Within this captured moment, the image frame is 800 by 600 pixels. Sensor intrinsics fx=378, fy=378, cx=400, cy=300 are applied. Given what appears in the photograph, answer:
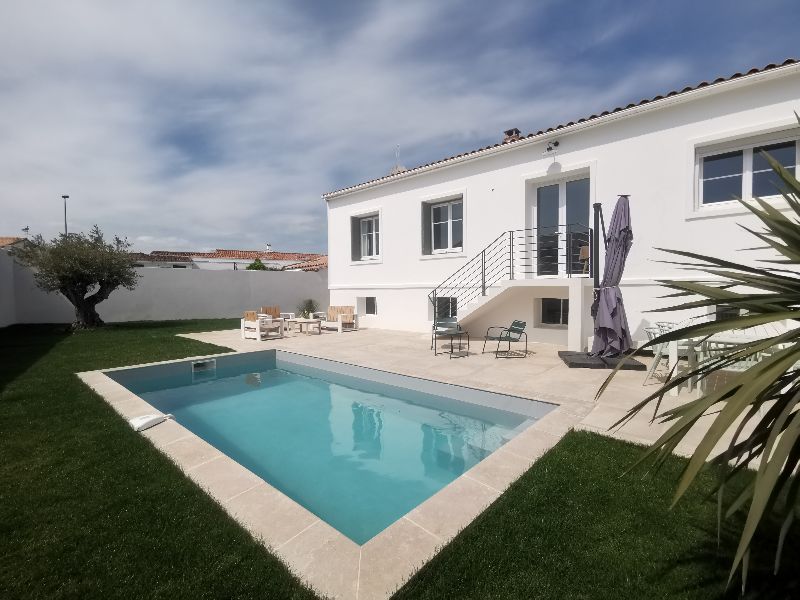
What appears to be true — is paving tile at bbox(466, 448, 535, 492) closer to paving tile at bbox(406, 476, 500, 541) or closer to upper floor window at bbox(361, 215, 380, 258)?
paving tile at bbox(406, 476, 500, 541)

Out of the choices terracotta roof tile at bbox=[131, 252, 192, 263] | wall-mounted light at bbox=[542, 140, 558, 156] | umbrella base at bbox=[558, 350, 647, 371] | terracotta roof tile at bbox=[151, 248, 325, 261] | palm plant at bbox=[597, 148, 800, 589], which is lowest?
umbrella base at bbox=[558, 350, 647, 371]

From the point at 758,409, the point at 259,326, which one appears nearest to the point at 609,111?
the point at 758,409

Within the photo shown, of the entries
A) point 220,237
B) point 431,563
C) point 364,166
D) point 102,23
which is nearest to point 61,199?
point 220,237

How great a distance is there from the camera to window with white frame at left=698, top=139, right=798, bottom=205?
296 inches

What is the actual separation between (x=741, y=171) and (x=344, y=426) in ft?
30.8

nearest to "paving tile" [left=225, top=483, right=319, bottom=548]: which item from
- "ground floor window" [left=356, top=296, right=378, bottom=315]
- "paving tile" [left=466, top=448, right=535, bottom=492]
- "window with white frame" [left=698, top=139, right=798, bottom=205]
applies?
"paving tile" [left=466, top=448, right=535, bottom=492]

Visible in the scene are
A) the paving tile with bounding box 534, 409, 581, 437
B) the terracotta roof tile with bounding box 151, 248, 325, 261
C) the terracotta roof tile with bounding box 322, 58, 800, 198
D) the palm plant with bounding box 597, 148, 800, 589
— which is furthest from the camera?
the terracotta roof tile with bounding box 151, 248, 325, 261

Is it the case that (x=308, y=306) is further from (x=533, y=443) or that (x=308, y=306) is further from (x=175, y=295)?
(x=533, y=443)

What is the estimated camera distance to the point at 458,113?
12328 millimetres

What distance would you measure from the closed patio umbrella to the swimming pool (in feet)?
10.4

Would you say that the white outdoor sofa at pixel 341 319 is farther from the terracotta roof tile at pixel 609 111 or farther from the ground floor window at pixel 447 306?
the terracotta roof tile at pixel 609 111

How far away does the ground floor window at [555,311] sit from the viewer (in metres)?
10.6

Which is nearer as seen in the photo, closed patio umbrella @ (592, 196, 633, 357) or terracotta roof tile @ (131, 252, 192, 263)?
closed patio umbrella @ (592, 196, 633, 357)

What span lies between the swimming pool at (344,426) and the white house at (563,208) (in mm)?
3607
